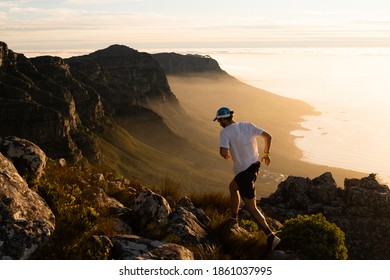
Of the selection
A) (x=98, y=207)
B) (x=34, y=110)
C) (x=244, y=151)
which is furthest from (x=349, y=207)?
(x=34, y=110)

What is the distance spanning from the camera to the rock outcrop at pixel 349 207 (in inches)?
854

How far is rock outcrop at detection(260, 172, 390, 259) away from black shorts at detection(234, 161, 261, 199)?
465 inches

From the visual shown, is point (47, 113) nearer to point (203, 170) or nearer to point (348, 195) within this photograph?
point (203, 170)

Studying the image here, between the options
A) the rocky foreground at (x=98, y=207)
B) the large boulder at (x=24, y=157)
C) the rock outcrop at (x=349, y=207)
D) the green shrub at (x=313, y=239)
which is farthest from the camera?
the rock outcrop at (x=349, y=207)

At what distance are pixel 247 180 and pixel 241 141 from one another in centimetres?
108

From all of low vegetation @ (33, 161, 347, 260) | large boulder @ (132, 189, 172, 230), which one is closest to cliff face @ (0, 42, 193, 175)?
low vegetation @ (33, 161, 347, 260)

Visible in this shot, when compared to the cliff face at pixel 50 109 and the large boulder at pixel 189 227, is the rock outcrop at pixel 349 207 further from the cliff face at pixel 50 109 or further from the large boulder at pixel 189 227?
the cliff face at pixel 50 109

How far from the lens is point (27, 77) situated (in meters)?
161

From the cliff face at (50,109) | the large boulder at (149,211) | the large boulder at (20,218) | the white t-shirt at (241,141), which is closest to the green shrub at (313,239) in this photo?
the white t-shirt at (241,141)

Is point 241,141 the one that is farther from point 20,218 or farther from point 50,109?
point 50,109

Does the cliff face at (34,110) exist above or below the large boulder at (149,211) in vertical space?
below

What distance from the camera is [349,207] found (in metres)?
24.7

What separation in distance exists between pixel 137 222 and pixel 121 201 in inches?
82.7
